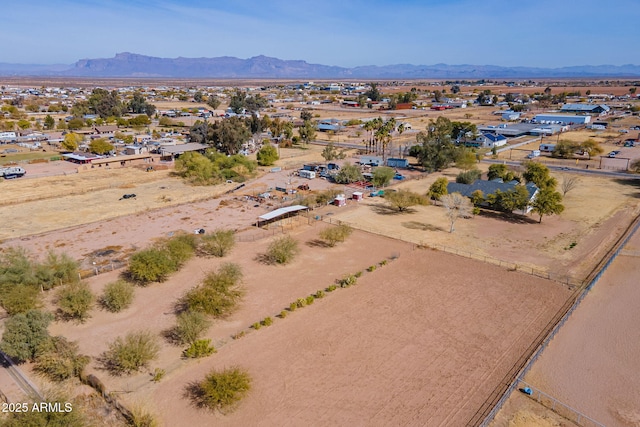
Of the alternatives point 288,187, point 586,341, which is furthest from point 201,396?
point 288,187

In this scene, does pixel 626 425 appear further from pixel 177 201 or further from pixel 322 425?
pixel 177 201

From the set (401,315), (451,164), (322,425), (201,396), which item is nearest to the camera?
(322,425)

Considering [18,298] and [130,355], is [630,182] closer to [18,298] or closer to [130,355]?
[130,355]

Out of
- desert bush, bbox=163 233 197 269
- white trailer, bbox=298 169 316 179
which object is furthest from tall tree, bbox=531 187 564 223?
desert bush, bbox=163 233 197 269

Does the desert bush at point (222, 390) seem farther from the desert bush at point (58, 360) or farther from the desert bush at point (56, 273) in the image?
the desert bush at point (56, 273)

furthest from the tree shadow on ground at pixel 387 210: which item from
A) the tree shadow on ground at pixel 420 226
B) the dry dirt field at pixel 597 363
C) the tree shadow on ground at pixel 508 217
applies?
the dry dirt field at pixel 597 363

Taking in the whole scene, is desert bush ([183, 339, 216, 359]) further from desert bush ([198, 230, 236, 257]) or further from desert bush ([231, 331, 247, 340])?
desert bush ([198, 230, 236, 257])

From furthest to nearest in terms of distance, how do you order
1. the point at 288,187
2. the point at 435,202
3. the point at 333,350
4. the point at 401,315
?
the point at 288,187 < the point at 435,202 < the point at 401,315 < the point at 333,350
